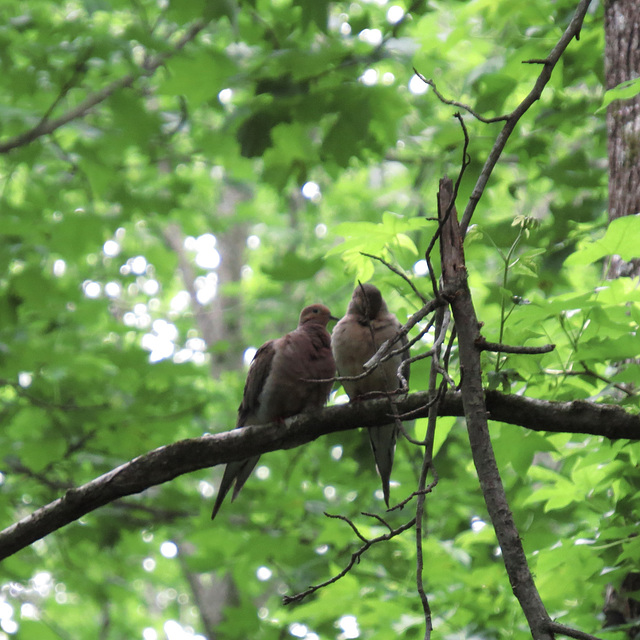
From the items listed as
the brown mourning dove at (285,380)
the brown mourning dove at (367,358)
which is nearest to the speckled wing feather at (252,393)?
the brown mourning dove at (285,380)

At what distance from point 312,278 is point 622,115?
6.09ft

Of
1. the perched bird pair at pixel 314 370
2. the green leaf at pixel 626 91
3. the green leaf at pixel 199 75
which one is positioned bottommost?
the green leaf at pixel 626 91

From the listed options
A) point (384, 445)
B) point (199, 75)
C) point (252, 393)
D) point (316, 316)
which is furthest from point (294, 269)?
point (199, 75)

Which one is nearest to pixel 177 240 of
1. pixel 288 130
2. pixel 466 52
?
pixel 466 52

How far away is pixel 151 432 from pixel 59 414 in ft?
2.00

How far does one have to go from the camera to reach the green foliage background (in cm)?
245

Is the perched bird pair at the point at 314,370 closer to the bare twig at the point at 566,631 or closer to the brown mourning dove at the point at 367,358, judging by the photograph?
the brown mourning dove at the point at 367,358

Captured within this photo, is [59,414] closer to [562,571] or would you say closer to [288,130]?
[288,130]

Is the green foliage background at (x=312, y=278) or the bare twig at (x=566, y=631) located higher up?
the green foliage background at (x=312, y=278)

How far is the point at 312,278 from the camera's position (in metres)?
4.20

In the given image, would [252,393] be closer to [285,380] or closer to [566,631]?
[285,380]

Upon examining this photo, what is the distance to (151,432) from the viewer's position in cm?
468

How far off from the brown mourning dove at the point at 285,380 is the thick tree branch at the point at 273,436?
76 centimetres

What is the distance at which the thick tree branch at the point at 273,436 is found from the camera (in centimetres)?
198
